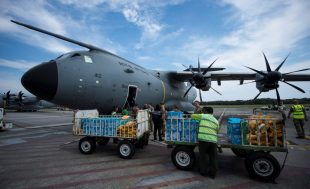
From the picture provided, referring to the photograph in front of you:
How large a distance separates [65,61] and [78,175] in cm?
571

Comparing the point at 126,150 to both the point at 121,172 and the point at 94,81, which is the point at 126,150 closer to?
the point at 121,172

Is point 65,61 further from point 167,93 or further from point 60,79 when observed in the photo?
point 167,93

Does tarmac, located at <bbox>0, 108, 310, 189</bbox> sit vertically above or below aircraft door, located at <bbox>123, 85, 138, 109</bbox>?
below

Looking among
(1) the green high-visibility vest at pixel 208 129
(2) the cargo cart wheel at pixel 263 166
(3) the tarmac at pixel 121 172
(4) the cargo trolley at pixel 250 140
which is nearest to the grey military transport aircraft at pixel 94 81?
(3) the tarmac at pixel 121 172

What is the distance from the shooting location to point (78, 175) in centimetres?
462

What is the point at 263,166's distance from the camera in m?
4.41

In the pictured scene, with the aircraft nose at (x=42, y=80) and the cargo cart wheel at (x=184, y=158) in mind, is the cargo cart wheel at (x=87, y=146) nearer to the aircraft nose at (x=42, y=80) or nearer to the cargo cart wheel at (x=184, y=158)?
the aircraft nose at (x=42, y=80)

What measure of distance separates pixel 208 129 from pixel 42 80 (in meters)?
6.94

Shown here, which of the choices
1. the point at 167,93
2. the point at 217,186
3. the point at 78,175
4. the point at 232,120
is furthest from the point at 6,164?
the point at 167,93

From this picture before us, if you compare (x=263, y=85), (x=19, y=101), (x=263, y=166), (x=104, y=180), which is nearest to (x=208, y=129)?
(x=263, y=166)

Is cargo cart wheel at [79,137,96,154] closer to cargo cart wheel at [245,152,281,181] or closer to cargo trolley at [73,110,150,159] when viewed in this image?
cargo trolley at [73,110,150,159]

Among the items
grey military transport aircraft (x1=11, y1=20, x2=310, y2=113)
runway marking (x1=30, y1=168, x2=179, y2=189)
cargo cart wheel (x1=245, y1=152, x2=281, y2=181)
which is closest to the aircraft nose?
grey military transport aircraft (x1=11, y1=20, x2=310, y2=113)

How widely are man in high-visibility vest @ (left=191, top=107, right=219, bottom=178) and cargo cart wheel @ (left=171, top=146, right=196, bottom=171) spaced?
0.95ft

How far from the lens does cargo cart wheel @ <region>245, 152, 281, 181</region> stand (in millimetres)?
4207
